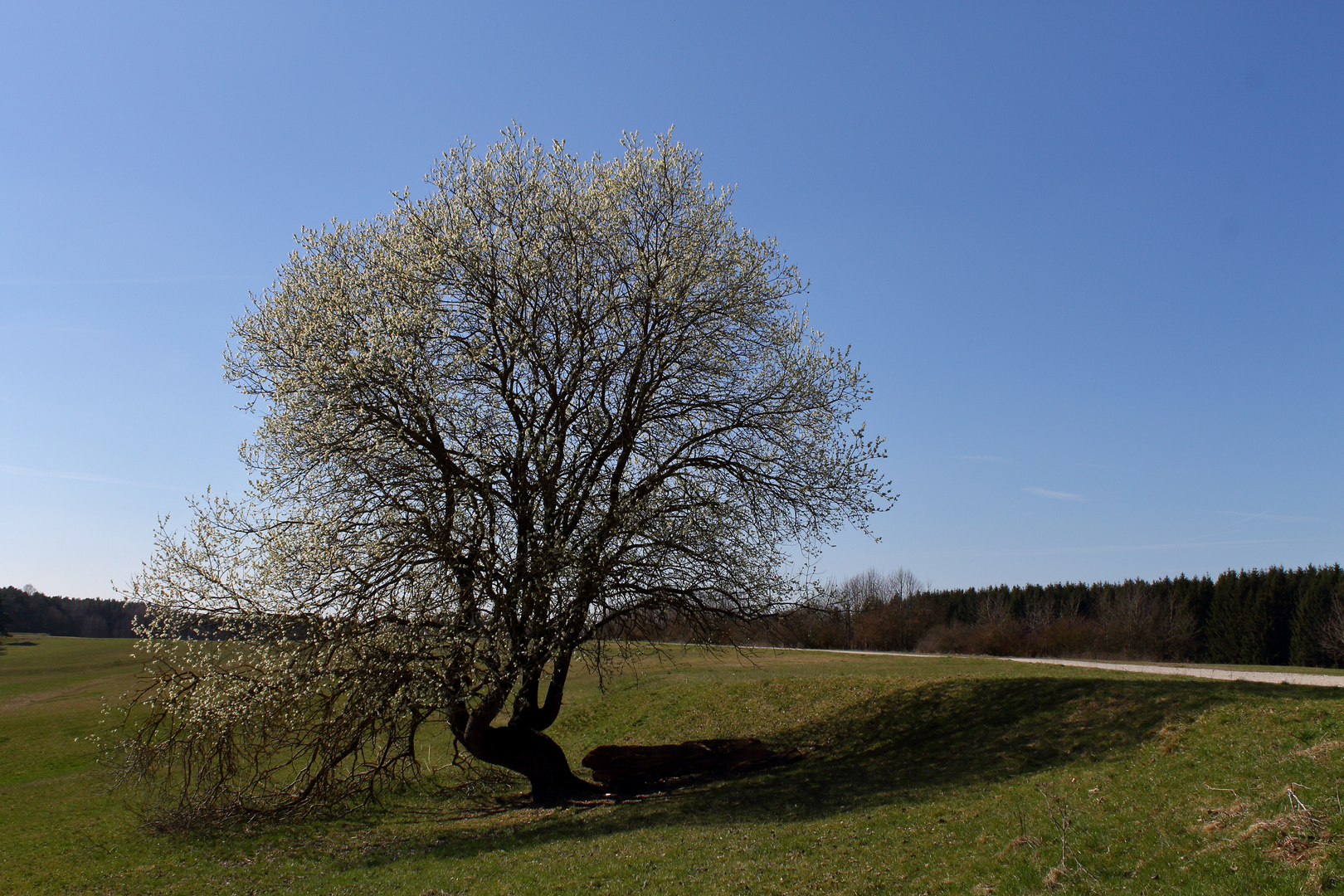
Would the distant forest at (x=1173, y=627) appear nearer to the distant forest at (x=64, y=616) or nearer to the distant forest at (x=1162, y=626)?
the distant forest at (x=1162, y=626)

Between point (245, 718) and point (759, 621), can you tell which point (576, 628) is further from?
point (245, 718)

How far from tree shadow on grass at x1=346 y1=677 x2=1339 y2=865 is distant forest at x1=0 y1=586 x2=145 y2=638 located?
5586 inches

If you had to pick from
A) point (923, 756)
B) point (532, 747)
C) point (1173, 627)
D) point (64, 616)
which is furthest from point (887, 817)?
point (64, 616)

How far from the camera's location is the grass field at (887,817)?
9.89 meters

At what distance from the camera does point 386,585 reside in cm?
1866

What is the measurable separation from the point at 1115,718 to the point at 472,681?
15123 mm

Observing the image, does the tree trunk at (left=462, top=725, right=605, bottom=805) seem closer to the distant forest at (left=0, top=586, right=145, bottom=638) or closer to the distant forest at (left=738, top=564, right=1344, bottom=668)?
the distant forest at (left=738, top=564, right=1344, bottom=668)

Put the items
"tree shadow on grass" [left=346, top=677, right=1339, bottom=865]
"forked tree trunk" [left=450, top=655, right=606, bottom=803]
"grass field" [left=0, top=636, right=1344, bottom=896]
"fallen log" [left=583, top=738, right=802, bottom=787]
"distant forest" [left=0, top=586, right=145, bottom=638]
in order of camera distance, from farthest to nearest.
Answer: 1. "distant forest" [left=0, top=586, right=145, bottom=638]
2. "fallen log" [left=583, top=738, right=802, bottom=787]
3. "forked tree trunk" [left=450, top=655, right=606, bottom=803]
4. "tree shadow on grass" [left=346, top=677, right=1339, bottom=865]
5. "grass field" [left=0, top=636, right=1344, bottom=896]

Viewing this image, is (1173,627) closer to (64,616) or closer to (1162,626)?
(1162,626)

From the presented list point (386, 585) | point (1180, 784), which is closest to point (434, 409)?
point (386, 585)

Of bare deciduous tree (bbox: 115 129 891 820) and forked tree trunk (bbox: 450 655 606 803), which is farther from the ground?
bare deciduous tree (bbox: 115 129 891 820)

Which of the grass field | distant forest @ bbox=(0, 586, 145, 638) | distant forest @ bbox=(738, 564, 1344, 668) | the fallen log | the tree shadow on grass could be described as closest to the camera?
the grass field

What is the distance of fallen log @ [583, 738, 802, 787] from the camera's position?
21.9 meters

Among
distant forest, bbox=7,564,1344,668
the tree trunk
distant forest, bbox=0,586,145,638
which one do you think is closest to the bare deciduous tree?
the tree trunk
